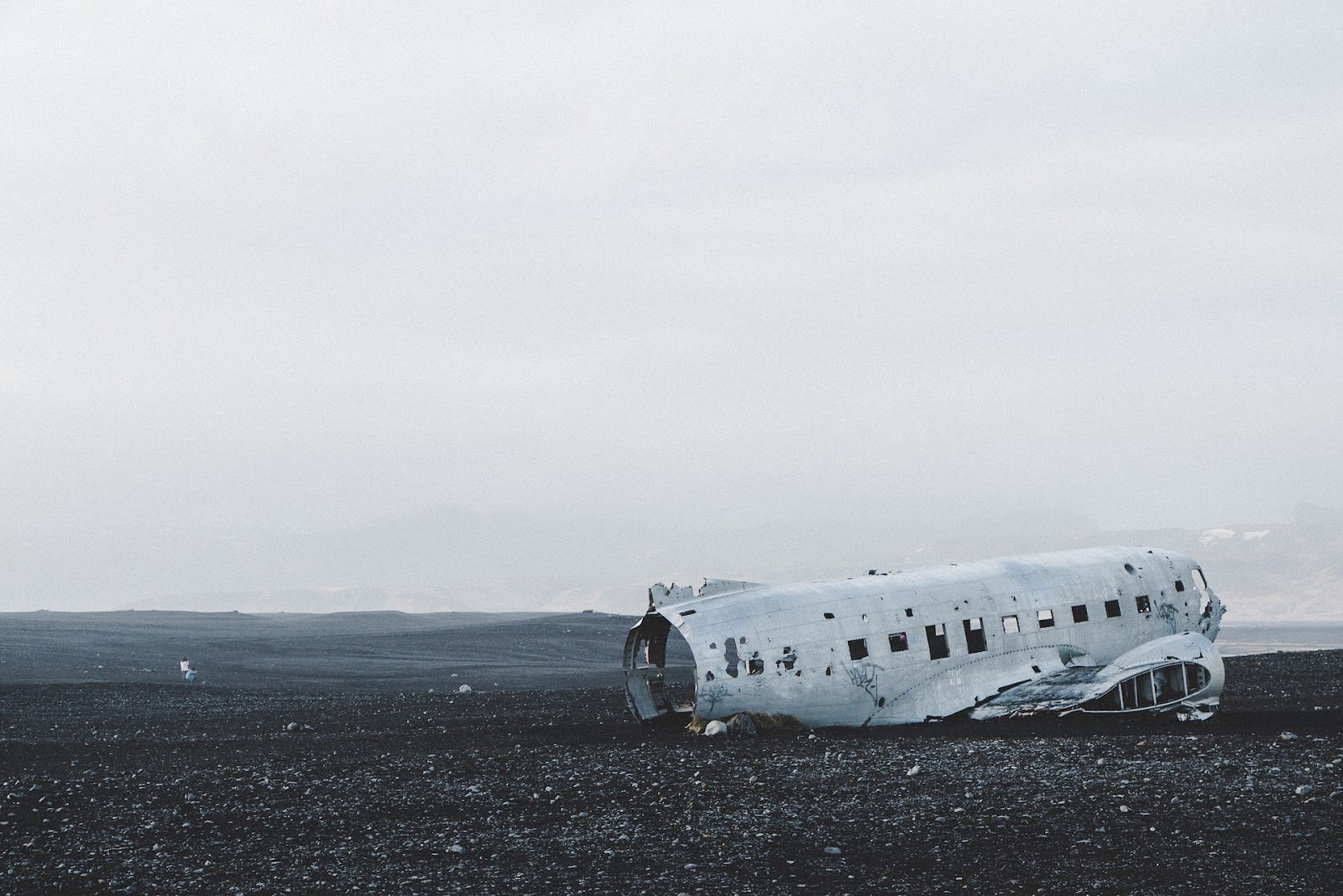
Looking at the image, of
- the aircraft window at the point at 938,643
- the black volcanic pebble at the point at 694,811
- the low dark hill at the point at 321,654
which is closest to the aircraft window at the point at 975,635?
the aircraft window at the point at 938,643

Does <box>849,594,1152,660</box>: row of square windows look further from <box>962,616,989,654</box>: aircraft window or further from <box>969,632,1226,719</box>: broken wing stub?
<box>969,632,1226,719</box>: broken wing stub

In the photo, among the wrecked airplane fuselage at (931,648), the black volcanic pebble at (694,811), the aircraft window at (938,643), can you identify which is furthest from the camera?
the aircraft window at (938,643)

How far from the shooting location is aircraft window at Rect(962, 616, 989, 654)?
32062 mm

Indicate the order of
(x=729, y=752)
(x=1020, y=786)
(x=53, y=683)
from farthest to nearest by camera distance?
(x=53, y=683) → (x=729, y=752) → (x=1020, y=786)

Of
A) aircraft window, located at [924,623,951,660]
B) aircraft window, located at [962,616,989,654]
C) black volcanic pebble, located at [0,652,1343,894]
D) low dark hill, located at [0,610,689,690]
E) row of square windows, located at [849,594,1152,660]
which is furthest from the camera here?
low dark hill, located at [0,610,689,690]

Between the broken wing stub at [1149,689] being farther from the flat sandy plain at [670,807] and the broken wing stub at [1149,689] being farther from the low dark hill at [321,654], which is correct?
the low dark hill at [321,654]

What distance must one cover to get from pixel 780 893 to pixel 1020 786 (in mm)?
7546

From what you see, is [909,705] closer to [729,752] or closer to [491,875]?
[729,752]

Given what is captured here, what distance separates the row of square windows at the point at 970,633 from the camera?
3091 centimetres

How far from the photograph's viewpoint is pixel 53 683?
5316cm

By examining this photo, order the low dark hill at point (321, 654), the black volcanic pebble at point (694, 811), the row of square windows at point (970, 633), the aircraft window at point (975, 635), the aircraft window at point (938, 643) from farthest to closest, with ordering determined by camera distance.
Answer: the low dark hill at point (321, 654) → the aircraft window at point (975, 635) → the aircraft window at point (938, 643) → the row of square windows at point (970, 633) → the black volcanic pebble at point (694, 811)

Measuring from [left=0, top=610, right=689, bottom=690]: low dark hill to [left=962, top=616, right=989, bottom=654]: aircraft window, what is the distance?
29.9 m

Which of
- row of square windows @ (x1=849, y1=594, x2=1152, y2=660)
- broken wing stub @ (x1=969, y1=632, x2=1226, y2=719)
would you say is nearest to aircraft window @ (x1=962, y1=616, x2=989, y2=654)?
row of square windows @ (x1=849, y1=594, x2=1152, y2=660)

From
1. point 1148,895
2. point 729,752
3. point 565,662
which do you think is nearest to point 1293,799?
point 1148,895
